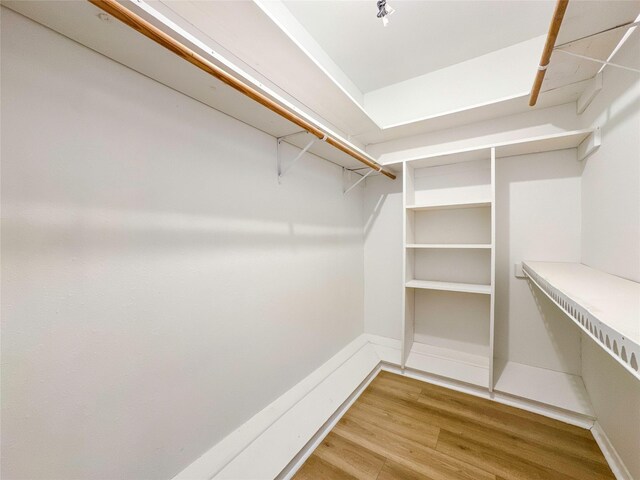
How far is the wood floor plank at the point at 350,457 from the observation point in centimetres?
130

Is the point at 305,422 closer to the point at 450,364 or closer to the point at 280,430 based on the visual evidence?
the point at 280,430

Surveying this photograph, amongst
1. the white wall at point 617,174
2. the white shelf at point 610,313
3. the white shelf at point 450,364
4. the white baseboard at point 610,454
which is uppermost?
the white wall at point 617,174

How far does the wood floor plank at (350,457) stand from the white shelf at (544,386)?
1.15m

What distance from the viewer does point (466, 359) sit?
2137mm

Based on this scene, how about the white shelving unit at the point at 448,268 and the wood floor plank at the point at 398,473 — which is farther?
the white shelving unit at the point at 448,268

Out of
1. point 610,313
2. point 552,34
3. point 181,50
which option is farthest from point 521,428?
point 181,50

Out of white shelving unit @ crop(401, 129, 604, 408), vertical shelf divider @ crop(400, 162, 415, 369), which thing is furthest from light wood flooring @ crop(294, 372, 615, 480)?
vertical shelf divider @ crop(400, 162, 415, 369)

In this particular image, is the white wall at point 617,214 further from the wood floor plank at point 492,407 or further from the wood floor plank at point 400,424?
the wood floor plank at point 400,424

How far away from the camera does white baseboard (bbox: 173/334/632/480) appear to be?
3.78 feet

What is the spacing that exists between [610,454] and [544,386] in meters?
0.47

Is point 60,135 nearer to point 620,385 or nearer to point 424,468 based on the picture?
point 424,468

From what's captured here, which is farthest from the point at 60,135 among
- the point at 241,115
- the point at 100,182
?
the point at 241,115

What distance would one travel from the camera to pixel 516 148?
182 cm

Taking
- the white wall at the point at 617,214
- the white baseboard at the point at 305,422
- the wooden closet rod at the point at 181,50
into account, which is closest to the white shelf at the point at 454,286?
the white wall at the point at 617,214
